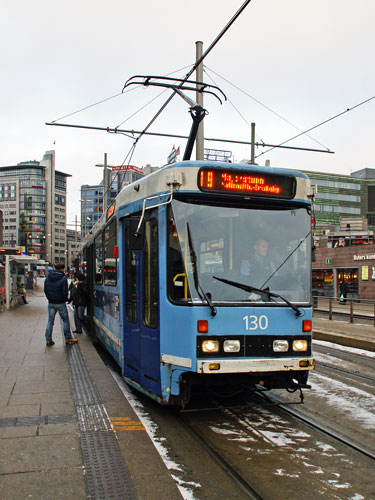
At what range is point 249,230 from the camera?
538cm

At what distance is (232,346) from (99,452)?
1660mm

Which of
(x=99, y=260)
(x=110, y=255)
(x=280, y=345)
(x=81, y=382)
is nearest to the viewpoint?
(x=280, y=345)

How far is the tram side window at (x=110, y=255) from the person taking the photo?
7281 millimetres

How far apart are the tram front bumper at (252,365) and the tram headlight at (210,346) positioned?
105mm

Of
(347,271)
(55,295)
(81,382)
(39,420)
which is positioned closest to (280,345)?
(39,420)

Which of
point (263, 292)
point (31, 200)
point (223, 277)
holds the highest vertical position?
point (31, 200)

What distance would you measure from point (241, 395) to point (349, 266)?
27.2 meters

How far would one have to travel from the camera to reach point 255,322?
5125 millimetres

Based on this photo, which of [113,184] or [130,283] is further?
[113,184]

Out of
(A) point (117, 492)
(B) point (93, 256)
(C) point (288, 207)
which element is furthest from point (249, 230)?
(B) point (93, 256)

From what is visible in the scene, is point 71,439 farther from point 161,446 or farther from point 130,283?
point 130,283

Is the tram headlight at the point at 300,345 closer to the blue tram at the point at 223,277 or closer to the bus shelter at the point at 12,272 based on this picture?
the blue tram at the point at 223,277

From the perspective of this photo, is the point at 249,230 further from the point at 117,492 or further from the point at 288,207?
the point at 117,492

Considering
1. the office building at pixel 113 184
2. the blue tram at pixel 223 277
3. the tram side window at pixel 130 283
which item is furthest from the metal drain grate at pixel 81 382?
the office building at pixel 113 184
